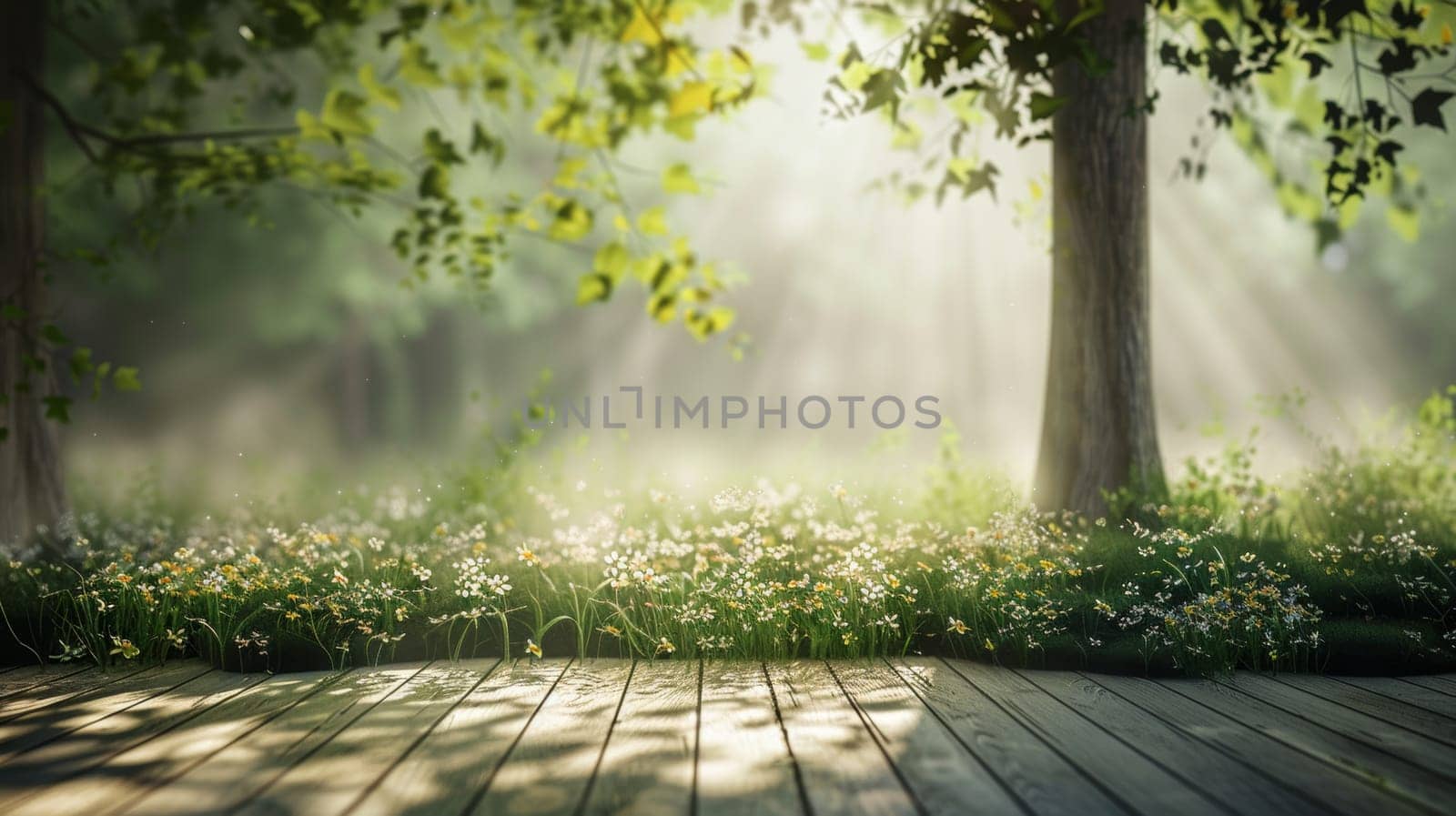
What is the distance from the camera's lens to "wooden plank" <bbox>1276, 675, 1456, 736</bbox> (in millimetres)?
3410

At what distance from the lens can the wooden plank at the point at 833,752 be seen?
2637 millimetres

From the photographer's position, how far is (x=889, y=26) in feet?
26.7

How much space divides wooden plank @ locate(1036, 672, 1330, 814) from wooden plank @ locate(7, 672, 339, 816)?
2941mm

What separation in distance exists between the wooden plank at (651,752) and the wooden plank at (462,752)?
0.34 m

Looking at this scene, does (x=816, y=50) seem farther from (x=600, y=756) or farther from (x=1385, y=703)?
(x=1385, y=703)

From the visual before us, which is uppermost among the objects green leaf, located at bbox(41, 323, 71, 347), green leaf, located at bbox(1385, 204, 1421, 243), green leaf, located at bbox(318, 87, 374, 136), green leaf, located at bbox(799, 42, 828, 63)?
green leaf, located at bbox(1385, 204, 1421, 243)

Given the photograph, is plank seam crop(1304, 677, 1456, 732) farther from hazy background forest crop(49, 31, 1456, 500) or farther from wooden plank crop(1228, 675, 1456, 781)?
hazy background forest crop(49, 31, 1456, 500)

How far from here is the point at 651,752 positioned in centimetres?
310

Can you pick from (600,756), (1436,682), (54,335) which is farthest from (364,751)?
(1436,682)

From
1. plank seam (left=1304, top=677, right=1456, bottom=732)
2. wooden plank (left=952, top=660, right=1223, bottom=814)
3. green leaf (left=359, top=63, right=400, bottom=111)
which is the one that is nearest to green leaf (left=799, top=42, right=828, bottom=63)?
green leaf (left=359, top=63, right=400, bottom=111)

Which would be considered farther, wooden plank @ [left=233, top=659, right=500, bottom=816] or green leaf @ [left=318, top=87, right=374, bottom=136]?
green leaf @ [left=318, top=87, right=374, bottom=136]

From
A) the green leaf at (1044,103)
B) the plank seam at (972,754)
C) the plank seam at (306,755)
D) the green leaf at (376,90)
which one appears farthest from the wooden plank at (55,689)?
the green leaf at (1044,103)

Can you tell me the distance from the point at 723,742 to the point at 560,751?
0.52 m

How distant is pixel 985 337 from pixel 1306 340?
25.3 ft
